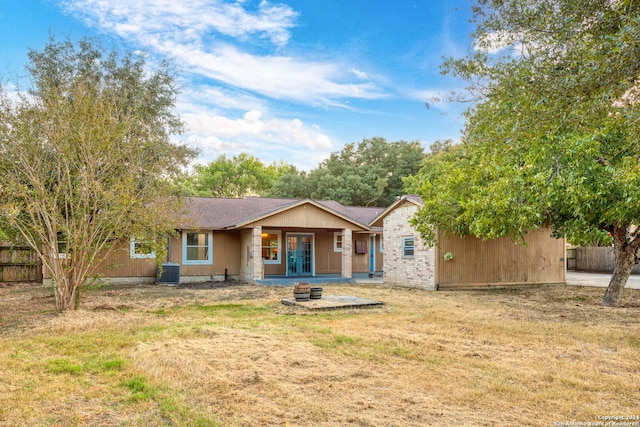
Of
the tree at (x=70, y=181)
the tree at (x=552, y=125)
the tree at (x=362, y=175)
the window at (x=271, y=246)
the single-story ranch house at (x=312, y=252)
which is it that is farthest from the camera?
the tree at (x=362, y=175)

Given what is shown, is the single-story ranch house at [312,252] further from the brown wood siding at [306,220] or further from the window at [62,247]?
the window at [62,247]

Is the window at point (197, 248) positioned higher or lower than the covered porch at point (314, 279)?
higher

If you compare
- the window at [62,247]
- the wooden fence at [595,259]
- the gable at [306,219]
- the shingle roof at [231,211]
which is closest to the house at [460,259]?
the gable at [306,219]

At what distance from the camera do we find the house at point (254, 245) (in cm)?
1720

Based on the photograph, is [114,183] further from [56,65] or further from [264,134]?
[264,134]

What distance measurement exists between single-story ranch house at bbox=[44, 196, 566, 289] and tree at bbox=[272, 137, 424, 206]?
12823mm

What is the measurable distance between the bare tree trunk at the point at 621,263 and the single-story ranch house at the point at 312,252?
488 centimetres

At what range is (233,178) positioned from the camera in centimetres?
4572

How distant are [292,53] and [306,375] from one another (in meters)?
12.0

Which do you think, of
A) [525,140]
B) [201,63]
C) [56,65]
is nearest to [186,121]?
[201,63]

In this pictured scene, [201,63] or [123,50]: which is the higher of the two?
[123,50]

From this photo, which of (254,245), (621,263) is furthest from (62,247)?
(621,263)

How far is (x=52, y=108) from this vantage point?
8.95 meters

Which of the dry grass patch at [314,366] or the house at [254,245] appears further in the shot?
the house at [254,245]
